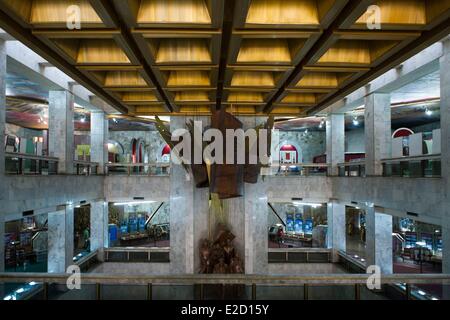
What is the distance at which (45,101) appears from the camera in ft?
41.0

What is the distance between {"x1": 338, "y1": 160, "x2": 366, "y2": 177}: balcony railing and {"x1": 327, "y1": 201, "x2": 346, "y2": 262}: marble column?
1281mm

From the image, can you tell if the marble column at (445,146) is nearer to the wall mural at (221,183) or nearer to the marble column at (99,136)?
the wall mural at (221,183)

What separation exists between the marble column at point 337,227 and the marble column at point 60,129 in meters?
Result: 9.57

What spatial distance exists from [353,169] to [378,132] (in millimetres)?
2160

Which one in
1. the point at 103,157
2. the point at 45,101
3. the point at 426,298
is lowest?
the point at 426,298

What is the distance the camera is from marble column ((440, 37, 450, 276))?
6191 mm

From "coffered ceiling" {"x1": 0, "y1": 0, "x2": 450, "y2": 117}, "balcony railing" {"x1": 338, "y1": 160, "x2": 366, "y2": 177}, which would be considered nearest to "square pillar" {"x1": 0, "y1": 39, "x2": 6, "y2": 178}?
"coffered ceiling" {"x1": 0, "y1": 0, "x2": 450, "y2": 117}

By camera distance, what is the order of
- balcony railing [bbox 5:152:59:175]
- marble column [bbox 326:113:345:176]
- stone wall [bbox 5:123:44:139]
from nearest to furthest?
1. balcony railing [bbox 5:152:59:175]
2. marble column [bbox 326:113:345:176]
3. stone wall [bbox 5:123:44:139]

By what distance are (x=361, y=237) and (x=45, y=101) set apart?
1546 cm

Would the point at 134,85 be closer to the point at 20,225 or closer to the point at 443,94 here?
the point at 443,94

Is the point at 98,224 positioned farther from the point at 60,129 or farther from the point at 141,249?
the point at 60,129

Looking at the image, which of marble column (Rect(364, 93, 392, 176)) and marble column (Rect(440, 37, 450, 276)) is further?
marble column (Rect(364, 93, 392, 176))

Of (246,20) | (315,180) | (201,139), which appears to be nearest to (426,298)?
(246,20)

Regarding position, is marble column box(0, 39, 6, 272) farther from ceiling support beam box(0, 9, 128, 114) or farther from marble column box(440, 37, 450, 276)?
marble column box(440, 37, 450, 276)
